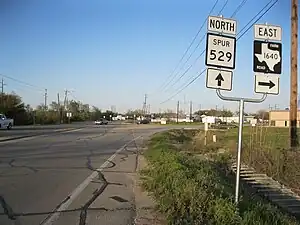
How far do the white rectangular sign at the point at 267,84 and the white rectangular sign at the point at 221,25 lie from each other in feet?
2.93

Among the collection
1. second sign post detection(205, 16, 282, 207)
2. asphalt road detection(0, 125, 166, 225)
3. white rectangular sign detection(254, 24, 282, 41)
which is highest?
white rectangular sign detection(254, 24, 282, 41)

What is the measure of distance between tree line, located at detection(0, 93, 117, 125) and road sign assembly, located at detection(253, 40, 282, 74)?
68.0 m

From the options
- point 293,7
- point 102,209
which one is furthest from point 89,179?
point 293,7

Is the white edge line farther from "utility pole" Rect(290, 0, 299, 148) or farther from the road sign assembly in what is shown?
"utility pole" Rect(290, 0, 299, 148)

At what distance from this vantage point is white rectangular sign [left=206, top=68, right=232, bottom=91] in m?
6.64

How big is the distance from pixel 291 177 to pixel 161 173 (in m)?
7.38

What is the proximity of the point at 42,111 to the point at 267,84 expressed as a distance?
95.7 meters

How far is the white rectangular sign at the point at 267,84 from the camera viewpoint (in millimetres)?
→ 6695

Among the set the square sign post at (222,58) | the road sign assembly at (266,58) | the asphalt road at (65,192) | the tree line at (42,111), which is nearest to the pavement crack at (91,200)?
the asphalt road at (65,192)

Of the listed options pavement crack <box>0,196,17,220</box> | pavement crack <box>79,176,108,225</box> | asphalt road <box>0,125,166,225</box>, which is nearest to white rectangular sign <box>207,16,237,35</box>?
asphalt road <box>0,125,166,225</box>

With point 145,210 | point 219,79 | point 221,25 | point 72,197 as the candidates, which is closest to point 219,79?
point 219,79

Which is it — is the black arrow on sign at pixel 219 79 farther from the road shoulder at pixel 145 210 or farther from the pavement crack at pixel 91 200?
the pavement crack at pixel 91 200

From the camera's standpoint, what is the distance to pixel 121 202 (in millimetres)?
8711

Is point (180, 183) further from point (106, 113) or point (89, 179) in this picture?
point (106, 113)
